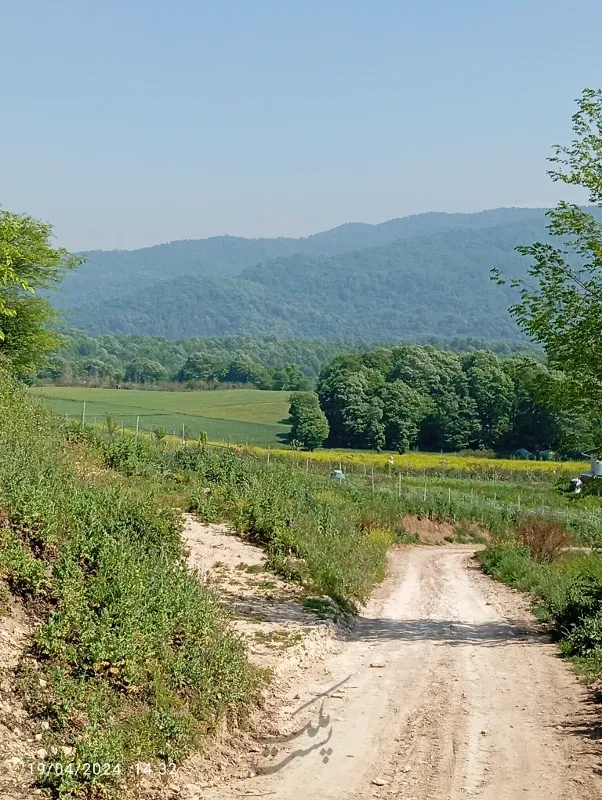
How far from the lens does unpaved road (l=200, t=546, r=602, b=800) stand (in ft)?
24.7

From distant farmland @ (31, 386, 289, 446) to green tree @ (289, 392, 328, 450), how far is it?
1541mm

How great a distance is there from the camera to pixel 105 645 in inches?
327

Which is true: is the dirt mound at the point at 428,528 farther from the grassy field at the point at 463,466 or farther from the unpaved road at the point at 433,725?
the unpaved road at the point at 433,725

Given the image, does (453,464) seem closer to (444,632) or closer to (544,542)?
(544,542)

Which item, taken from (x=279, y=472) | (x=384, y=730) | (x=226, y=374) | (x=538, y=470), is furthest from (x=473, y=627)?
(x=226, y=374)

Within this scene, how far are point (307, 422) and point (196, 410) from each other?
45.4ft

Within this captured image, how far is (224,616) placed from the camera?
447 inches

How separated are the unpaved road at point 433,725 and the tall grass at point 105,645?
2.37 feet

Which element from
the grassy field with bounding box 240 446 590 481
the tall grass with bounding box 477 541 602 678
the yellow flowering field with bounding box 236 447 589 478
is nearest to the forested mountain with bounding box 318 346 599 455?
the yellow flowering field with bounding box 236 447 589 478

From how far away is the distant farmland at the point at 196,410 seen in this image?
76.8 meters

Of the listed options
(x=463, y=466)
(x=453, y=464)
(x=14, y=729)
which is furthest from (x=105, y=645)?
(x=453, y=464)

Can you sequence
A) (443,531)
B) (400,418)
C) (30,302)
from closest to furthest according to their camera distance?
(30,302) → (443,531) → (400,418)

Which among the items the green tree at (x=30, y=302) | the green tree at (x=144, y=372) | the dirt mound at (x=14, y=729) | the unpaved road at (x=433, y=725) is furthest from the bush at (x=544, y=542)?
the green tree at (x=144, y=372)

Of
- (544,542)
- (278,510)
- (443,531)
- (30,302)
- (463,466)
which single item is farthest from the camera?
(463,466)
